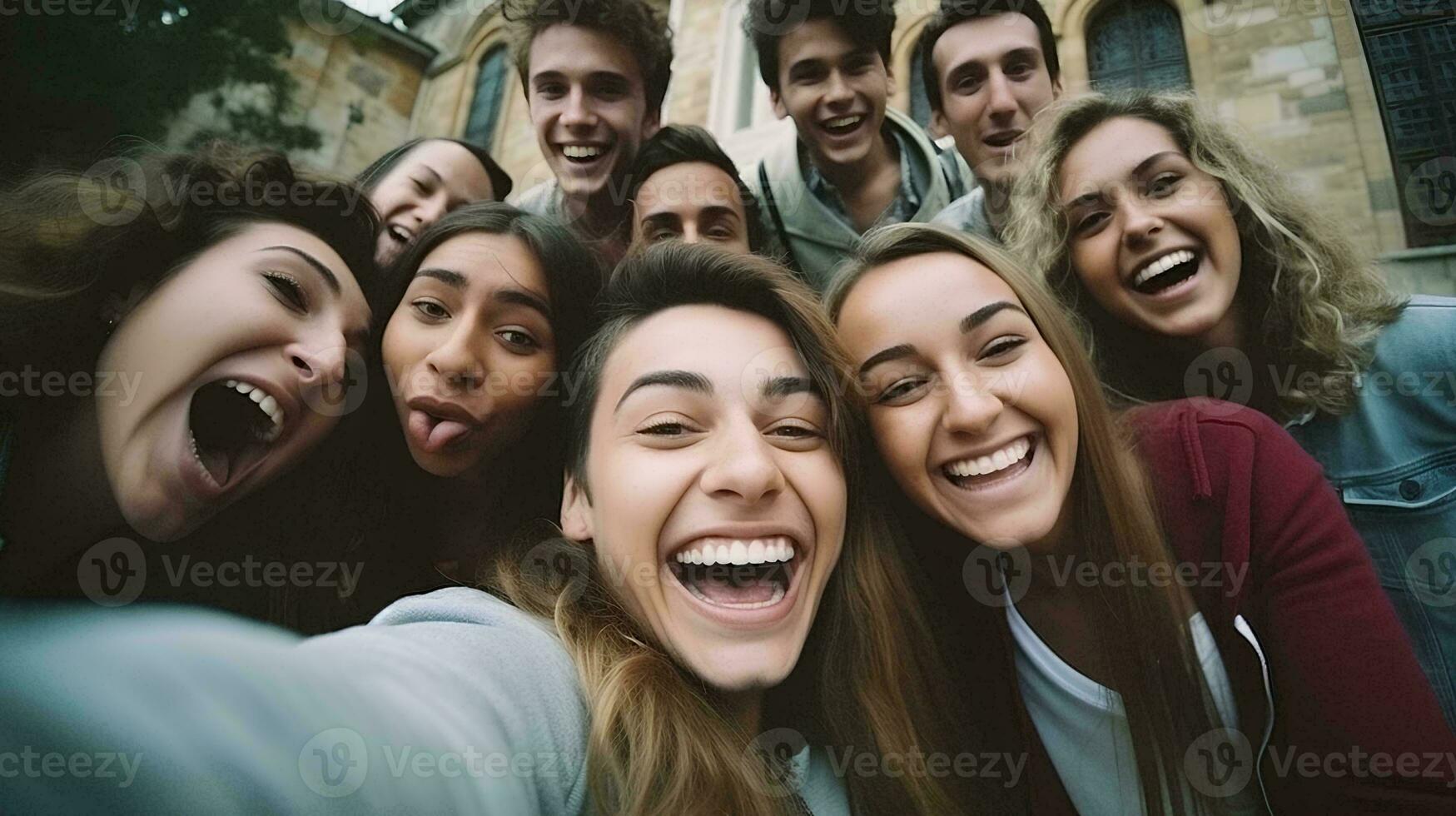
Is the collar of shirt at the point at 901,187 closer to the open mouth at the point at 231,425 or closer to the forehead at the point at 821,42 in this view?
the forehead at the point at 821,42

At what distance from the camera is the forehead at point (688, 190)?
1584mm

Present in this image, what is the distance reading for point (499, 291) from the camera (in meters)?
1.30

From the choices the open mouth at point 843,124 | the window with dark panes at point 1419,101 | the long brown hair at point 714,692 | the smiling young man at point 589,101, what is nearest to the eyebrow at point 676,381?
the long brown hair at point 714,692

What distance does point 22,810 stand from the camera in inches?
20.7

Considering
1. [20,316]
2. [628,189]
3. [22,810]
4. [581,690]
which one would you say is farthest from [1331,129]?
[20,316]

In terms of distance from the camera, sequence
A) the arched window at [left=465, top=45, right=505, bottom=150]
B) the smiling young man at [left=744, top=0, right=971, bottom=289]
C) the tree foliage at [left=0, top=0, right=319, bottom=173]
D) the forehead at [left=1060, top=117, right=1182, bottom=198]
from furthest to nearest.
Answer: the arched window at [left=465, top=45, right=505, bottom=150] → the smiling young man at [left=744, top=0, right=971, bottom=289] → the forehead at [left=1060, top=117, right=1182, bottom=198] → the tree foliage at [left=0, top=0, right=319, bottom=173]

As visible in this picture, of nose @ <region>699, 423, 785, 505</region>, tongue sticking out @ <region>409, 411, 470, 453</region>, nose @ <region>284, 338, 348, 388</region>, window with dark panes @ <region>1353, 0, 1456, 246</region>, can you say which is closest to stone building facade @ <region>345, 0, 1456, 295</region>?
window with dark panes @ <region>1353, 0, 1456, 246</region>

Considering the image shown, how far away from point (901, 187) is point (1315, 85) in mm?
906

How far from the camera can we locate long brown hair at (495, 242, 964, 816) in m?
0.88

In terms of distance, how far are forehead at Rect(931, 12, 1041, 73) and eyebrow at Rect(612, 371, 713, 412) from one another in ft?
3.74

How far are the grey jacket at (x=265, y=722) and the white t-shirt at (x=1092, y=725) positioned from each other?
0.83 metres

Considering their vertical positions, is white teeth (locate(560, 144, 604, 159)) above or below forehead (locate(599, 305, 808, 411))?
above

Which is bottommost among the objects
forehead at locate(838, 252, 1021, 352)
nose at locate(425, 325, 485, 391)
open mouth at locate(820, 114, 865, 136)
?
forehead at locate(838, 252, 1021, 352)

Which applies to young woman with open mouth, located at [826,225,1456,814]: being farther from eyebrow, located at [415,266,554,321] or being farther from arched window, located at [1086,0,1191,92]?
arched window, located at [1086,0,1191,92]
